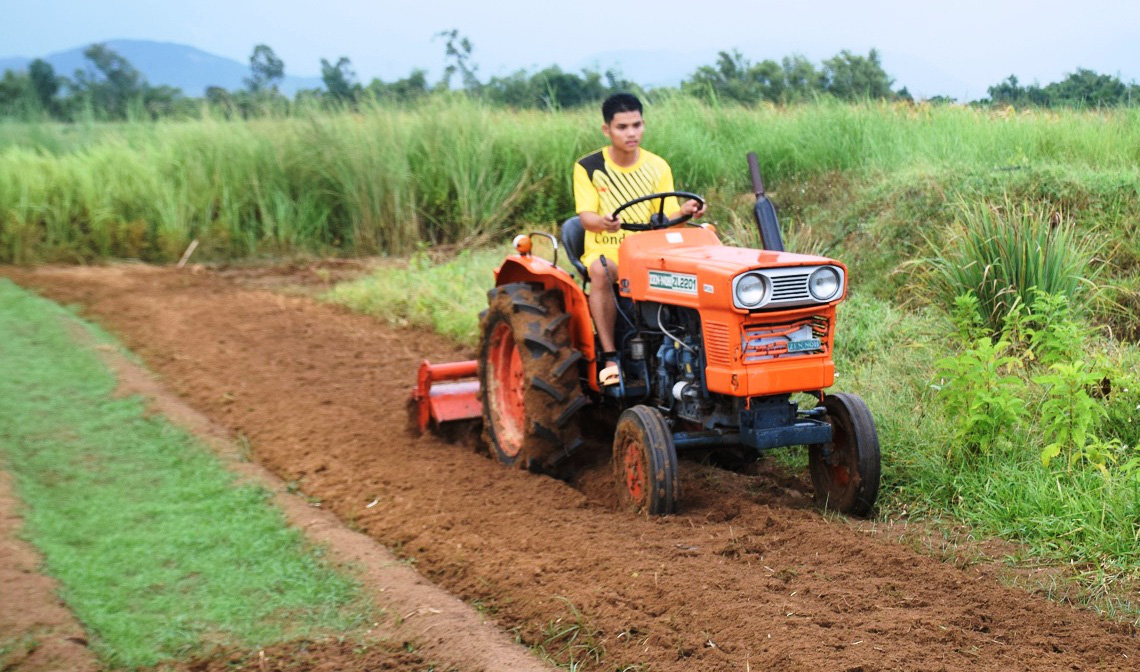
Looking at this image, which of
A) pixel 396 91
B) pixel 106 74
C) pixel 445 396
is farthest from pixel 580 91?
pixel 106 74

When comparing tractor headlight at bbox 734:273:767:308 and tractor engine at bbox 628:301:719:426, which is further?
Result: tractor engine at bbox 628:301:719:426

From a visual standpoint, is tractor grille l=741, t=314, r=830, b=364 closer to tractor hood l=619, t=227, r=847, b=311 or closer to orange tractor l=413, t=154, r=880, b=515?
orange tractor l=413, t=154, r=880, b=515

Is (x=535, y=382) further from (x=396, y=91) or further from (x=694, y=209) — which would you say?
(x=396, y=91)

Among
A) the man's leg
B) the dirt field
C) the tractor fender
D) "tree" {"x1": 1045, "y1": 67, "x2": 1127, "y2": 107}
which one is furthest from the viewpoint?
"tree" {"x1": 1045, "y1": 67, "x2": 1127, "y2": 107}

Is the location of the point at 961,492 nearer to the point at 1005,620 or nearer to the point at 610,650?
the point at 1005,620

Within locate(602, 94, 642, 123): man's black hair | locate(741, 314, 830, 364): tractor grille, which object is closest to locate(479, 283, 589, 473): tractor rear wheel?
locate(602, 94, 642, 123): man's black hair

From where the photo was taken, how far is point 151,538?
16.3ft

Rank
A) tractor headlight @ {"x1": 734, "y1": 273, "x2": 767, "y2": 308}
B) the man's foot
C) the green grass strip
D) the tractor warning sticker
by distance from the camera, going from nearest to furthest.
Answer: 1. the green grass strip
2. tractor headlight @ {"x1": 734, "y1": 273, "x2": 767, "y2": 308}
3. the tractor warning sticker
4. the man's foot

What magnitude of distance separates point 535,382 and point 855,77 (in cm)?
836

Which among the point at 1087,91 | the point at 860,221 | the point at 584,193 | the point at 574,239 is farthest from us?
the point at 1087,91

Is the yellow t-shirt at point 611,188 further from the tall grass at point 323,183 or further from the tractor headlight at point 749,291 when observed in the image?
the tall grass at point 323,183

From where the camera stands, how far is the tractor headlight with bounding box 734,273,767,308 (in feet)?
15.0

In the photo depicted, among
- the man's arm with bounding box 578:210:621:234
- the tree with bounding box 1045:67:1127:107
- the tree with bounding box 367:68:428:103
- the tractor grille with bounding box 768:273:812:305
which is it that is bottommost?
the tractor grille with bounding box 768:273:812:305

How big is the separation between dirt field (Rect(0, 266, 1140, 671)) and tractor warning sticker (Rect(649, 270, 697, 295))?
37.6 inches
